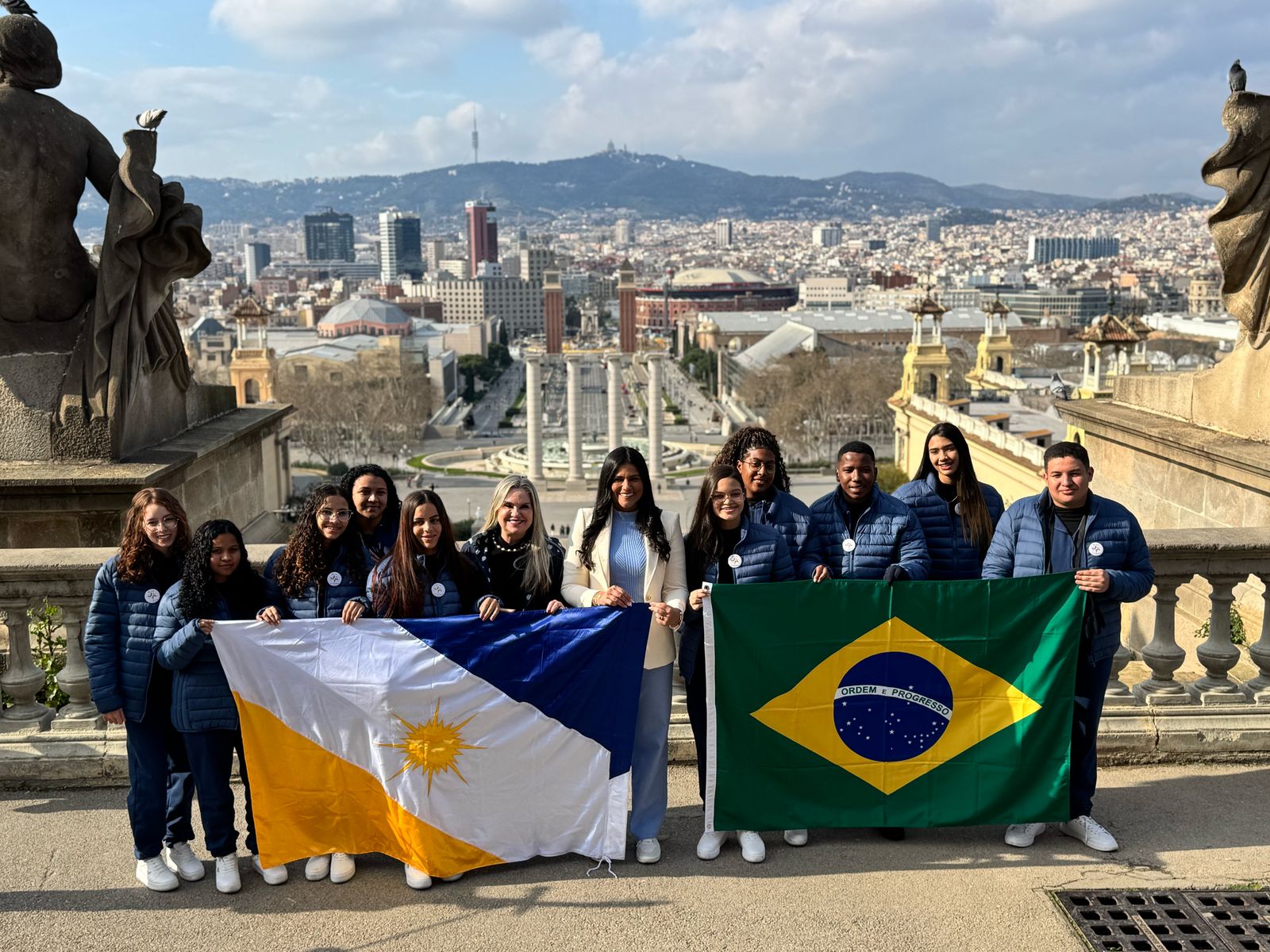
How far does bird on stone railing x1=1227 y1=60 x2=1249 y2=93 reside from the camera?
636cm

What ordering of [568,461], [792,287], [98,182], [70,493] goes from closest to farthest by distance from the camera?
[70,493] → [98,182] → [568,461] → [792,287]

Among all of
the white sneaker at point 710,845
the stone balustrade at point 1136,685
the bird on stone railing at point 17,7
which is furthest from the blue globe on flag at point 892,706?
the bird on stone railing at point 17,7

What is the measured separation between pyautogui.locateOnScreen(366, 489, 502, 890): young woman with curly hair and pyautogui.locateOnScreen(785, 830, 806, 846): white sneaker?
1172mm

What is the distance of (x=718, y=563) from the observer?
15.6 feet

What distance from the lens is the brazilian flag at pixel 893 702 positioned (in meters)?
4.69

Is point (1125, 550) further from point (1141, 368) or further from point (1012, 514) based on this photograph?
point (1141, 368)

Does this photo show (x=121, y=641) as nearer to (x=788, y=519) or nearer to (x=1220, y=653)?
(x=788, y=519)

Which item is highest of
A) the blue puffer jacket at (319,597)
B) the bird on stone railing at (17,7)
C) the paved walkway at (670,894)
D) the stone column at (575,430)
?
the bird on stone railing at (17,7)

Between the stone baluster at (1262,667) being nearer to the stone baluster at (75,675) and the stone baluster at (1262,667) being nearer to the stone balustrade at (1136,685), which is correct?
the stone balustrade at (1136,685)

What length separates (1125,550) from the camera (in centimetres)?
467

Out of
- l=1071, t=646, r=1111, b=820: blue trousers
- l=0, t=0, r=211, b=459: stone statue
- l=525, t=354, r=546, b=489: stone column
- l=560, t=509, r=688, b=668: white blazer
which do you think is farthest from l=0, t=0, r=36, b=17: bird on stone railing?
l=525, t=354, r=546, b=489: stone column

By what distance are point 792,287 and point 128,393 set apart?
193m

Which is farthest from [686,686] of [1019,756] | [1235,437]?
[1235,437]

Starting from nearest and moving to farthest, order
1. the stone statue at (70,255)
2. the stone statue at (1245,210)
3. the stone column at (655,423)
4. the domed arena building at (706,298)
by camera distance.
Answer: the stone statue at (1245,210)
the stone statue at (70,255)
the stone column at (655,423)
the domed arena building at (706,298)
